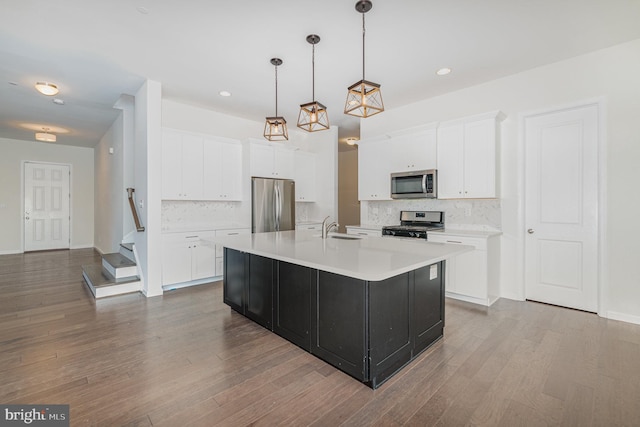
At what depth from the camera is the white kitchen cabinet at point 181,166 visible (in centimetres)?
433

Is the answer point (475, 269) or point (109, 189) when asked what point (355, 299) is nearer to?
point (475, 269)

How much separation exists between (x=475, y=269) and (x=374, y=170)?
2206 millimetres

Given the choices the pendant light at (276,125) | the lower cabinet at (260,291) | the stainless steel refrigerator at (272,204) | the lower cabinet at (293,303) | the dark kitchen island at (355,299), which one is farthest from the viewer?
the stainless steel refrigerator at (272,204)

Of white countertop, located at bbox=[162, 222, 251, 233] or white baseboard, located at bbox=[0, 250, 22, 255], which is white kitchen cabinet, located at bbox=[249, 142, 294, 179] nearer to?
white countertop, located at bbox=[162, 222, 251, 233]

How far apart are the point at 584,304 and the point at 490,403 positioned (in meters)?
2.48

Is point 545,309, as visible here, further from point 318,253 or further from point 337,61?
point 337,61

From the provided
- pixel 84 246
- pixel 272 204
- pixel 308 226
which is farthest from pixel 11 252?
pixel 308 226

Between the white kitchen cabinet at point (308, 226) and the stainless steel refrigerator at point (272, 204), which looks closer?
the stainless steel refrigerator at point (272, 204)

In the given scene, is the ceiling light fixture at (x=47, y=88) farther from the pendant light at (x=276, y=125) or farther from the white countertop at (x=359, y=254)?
the white countertop at (x=359, y=254)

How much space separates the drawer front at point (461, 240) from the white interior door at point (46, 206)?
9380mm

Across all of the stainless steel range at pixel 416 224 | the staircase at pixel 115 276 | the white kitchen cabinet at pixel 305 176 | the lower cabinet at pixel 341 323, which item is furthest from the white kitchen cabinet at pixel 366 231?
the staircase at pixel 115 276

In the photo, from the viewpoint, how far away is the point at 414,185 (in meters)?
4.34

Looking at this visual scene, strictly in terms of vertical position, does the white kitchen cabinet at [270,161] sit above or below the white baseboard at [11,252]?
above

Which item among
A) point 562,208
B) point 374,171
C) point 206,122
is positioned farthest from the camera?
point 206,122
